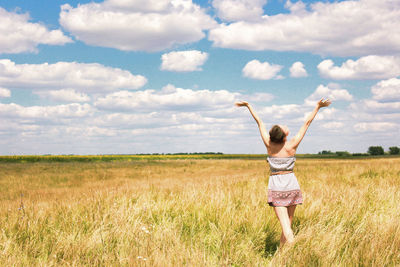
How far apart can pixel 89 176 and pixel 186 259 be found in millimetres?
22986

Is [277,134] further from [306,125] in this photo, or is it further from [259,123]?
[306,125]

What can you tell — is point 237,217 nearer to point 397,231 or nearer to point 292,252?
point 292,252

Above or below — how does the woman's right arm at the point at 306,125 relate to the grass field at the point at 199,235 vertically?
above

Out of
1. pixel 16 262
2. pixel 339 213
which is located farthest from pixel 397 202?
pixel 16 262

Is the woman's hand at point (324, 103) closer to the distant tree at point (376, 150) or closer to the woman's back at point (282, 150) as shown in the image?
the woman's back at point (282, 150)

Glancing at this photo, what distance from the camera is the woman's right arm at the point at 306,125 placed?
4.87 m

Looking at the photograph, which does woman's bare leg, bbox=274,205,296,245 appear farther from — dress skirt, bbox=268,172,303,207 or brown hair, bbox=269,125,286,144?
brown hair, bbox=269,125,286,144

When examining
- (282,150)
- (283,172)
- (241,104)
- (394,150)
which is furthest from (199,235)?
(394,150)

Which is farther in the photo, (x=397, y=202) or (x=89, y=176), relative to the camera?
(x=89, y=176)

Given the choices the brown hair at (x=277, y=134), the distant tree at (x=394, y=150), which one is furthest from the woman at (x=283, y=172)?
the distant tree at (x=394, y=150)

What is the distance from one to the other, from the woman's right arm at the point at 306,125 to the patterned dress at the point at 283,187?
0.23 meters

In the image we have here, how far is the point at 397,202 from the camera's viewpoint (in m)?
7.20

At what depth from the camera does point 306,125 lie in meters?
4.97

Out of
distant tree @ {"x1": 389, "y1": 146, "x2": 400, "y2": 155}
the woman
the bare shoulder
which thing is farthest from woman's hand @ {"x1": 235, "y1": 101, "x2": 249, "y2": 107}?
distant tree @ {"x1": 389, "y1": 146, "x2": 400, "y2": 155}
